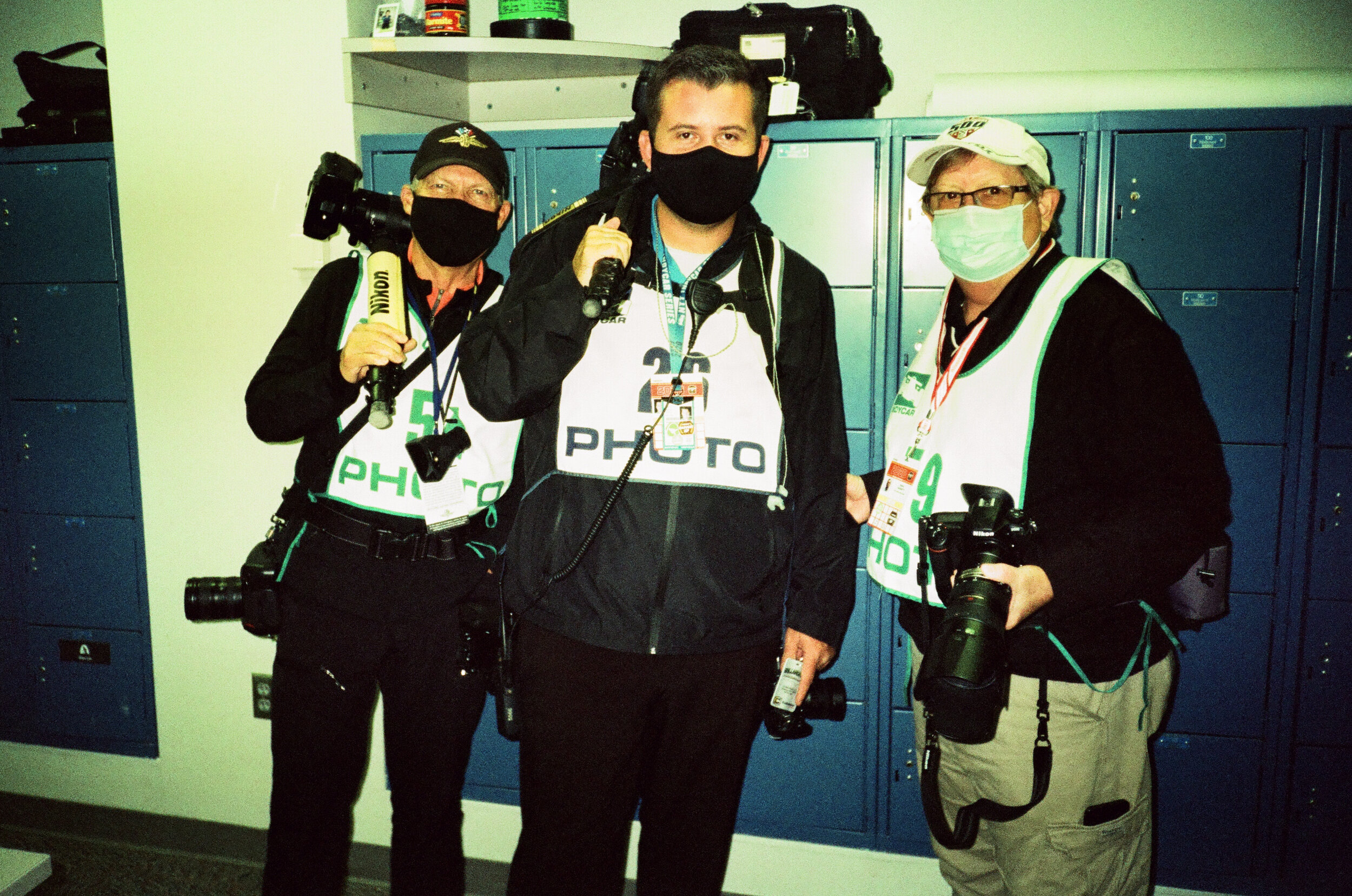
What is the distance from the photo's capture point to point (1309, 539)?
2162mm

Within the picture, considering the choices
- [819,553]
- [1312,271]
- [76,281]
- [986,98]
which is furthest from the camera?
[76,281]

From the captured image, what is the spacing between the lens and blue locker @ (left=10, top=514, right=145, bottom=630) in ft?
9.14

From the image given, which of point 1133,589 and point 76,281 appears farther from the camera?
point 76,281

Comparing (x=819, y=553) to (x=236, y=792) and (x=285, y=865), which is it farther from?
(x=236, y=792)

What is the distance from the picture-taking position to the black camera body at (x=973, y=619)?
1197mm

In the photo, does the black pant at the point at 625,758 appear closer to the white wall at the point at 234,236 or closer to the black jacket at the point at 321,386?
the black jacket at the point at 321,386

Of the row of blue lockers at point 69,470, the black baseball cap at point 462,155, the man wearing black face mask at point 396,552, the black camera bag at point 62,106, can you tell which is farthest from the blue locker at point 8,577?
the black baseball cap at point 462,155

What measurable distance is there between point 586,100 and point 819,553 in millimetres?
2128

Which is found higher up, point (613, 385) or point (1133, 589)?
point (613, 385)

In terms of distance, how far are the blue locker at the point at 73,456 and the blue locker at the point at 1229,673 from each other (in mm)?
3272

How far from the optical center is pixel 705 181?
1.53 meters

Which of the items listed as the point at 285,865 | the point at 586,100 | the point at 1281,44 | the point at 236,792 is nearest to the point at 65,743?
the point at 236,792

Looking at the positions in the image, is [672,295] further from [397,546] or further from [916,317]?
[916,317]

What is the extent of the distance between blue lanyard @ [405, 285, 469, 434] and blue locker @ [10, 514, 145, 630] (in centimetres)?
160
